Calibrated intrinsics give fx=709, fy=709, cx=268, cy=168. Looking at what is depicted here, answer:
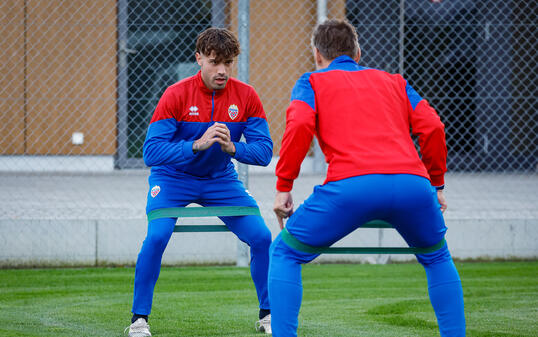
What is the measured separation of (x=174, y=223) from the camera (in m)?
3.67

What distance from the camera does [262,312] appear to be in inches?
149

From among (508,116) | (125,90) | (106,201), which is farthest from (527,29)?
(106,201)

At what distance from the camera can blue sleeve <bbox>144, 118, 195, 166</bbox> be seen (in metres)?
3.46

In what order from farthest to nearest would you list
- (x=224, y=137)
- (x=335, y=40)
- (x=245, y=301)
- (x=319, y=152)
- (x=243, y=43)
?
(x=319, y=152) < (x=243, y=43) < (x=245, y=301) < (x=224, y=137) < (x=335, y=40)

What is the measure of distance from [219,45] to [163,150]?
1.95 ft

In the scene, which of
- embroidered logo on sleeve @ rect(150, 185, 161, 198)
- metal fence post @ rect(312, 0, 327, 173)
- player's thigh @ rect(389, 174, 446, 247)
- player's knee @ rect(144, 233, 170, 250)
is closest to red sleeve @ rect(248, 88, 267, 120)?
embroidered logo on sleeve @ rect(150, 185, 161, 198)

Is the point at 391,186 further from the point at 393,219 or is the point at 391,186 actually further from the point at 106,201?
the point at 106,201

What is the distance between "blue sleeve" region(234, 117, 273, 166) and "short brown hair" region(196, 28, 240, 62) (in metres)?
0.42

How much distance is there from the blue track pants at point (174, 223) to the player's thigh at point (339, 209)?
1.03 m

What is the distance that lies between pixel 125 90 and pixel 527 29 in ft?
16.7

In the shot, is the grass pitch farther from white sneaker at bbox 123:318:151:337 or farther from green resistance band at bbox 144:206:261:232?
green resistance band at bbox 144:206:261:232

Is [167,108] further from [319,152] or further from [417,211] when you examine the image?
[319,152]

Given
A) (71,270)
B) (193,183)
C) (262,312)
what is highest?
(193,183)

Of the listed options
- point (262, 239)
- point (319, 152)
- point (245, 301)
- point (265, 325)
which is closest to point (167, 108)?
point (262, 239)
